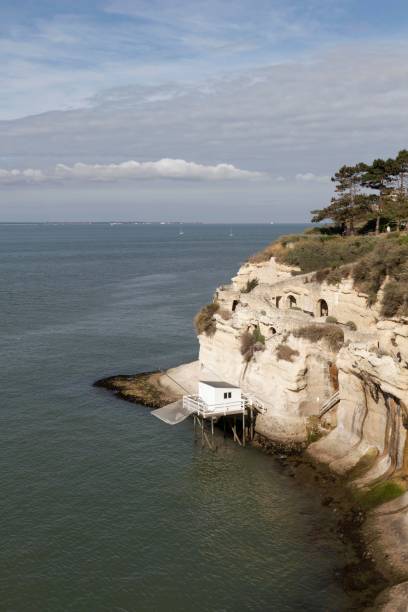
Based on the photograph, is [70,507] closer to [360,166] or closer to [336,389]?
[336,389]

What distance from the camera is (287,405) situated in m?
38.4

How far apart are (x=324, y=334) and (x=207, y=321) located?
12775 mm

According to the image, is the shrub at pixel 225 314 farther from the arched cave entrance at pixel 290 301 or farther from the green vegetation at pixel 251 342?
the arched cave entrance at pixel 290 301

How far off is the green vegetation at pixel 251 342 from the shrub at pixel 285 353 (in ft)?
8.56

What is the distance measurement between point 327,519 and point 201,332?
74.0 feet

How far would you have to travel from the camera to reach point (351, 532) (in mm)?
27250

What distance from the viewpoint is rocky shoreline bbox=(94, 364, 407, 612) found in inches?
895

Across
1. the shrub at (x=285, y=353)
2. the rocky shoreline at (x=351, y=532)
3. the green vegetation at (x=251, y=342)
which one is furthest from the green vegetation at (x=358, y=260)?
the rocky shoreline at (x=351, y=532)

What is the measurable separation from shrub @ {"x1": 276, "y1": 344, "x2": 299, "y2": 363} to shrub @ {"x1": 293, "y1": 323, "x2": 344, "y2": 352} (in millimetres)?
1036

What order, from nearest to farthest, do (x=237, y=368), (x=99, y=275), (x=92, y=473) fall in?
1. (x=92, y=473)
2. (x=237, y=368)
3. (x=99, y=275)

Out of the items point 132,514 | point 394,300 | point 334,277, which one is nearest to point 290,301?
point 334,277

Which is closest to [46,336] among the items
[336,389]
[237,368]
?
[237,368]

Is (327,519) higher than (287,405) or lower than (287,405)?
lower

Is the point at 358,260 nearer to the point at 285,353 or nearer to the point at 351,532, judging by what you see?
the point at 285,353
